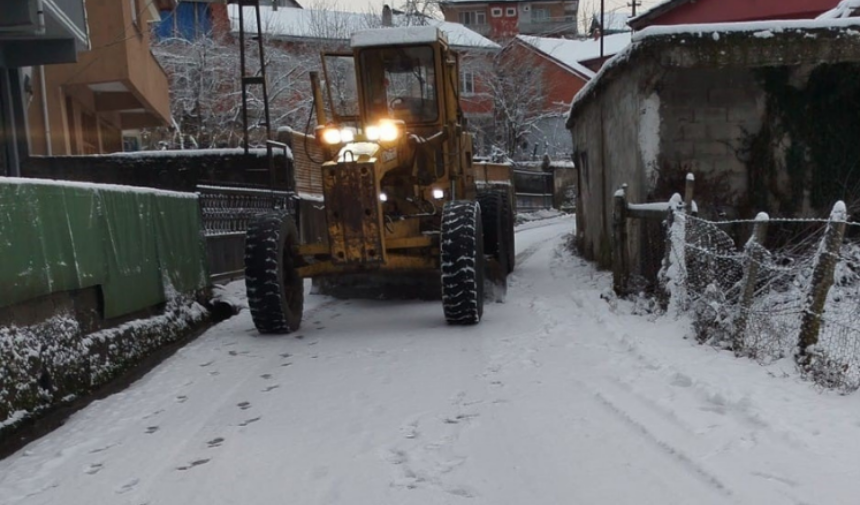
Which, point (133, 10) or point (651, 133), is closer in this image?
point (651, 133)

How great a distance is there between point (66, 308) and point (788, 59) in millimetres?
7741

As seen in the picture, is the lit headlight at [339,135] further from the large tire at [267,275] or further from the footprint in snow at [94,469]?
the footprint in snow at [94,469]

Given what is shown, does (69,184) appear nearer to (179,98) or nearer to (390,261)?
(390,261)

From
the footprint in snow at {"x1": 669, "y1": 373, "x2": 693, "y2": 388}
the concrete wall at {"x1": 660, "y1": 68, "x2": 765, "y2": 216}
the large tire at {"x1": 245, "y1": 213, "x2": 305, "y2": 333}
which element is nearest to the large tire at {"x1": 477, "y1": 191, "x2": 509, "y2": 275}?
the concrete wall at {"x1": 660, "y1": 68, "x2": 765, "y2": 216}

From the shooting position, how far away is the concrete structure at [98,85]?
1472cm

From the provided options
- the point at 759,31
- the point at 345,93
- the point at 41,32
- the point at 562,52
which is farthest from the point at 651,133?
the point at 562,52

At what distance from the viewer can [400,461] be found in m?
Answer: 3.81

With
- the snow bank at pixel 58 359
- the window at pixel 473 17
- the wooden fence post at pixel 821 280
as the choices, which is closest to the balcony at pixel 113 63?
the snow bank at pixel 58 359

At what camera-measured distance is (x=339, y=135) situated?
7758 mm

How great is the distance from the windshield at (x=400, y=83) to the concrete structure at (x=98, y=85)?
324 inches

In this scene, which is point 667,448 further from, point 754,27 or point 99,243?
point 754,27

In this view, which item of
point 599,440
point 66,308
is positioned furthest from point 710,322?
point 66,308

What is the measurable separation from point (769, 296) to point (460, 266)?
2.68m

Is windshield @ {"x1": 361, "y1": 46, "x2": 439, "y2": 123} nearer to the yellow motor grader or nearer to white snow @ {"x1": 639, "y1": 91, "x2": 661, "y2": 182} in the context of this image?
the yellow motor grader
